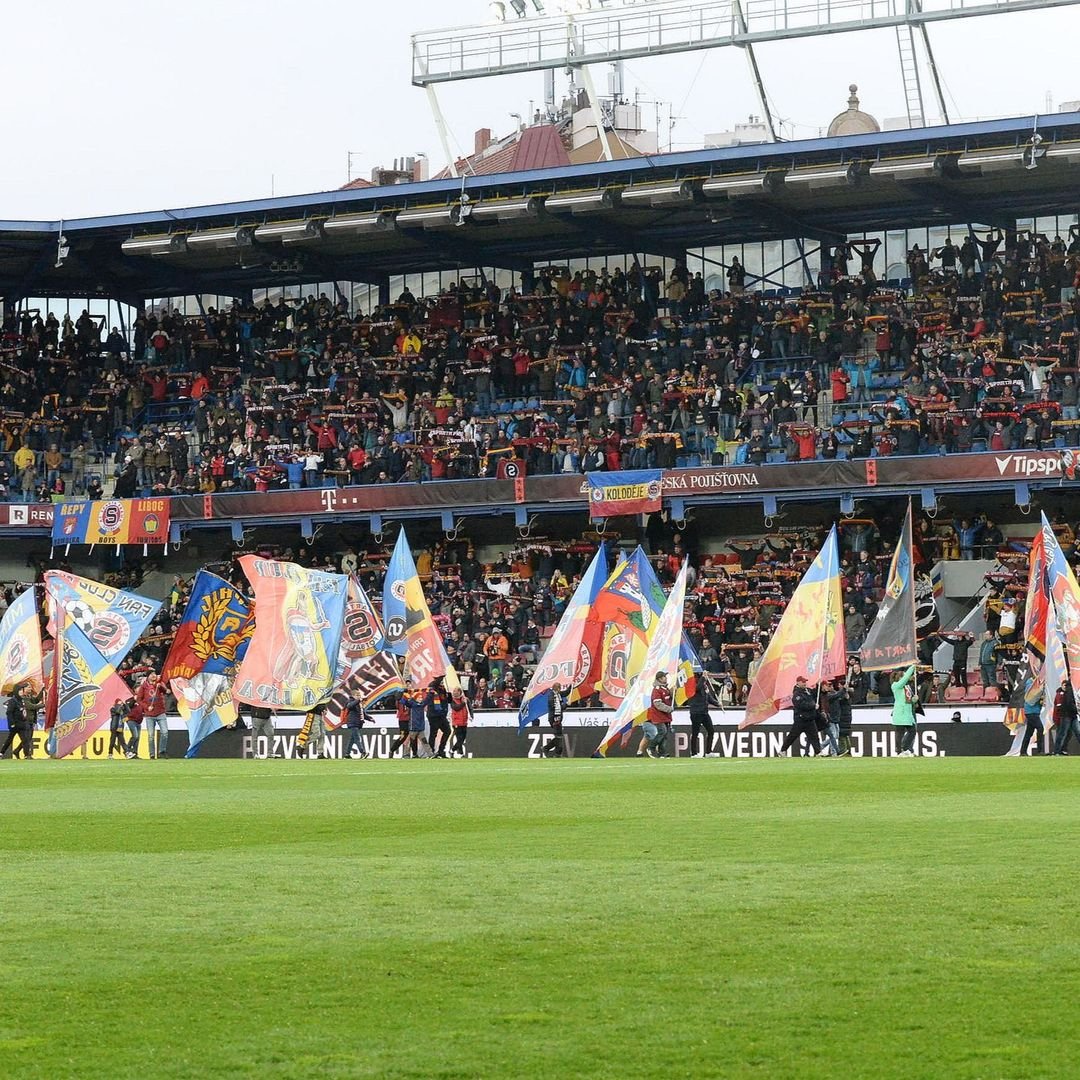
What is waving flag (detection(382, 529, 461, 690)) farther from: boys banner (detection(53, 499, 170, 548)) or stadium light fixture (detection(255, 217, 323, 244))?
stadium light fixture (detection(255, 217, 323, 244))

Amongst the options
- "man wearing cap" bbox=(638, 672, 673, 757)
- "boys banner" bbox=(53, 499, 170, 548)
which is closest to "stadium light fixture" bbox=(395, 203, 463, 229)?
"boys banner" bbox=(53, 499, 170, 548)

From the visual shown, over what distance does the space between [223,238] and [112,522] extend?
8925 millimetres

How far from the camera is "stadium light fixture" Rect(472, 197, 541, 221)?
169 ft

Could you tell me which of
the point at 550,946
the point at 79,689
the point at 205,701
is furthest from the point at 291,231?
the point at 550,946

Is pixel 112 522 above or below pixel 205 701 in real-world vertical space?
above

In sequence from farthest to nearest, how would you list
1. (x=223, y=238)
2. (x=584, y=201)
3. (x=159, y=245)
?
(x=159, y=245) < (x=223, y=238) < (x=584, y=201)

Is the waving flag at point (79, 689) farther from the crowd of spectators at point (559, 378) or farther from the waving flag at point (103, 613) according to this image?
the crowd of spectators at point (559, 378)

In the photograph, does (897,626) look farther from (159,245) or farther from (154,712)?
(159,245)

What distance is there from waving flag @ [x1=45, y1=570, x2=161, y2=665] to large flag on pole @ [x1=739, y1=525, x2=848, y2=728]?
1270 centimetres

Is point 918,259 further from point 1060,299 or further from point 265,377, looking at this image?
point 265,377

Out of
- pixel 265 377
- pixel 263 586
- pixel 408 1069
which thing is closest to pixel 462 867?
pixel 408 1069

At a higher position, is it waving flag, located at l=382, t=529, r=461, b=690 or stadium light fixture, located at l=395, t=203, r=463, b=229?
stadium light fixture, located at l=395, t=203, r=463, b=229

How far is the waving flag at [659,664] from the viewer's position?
1361 inches

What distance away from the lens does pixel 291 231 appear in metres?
54.3
